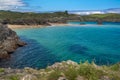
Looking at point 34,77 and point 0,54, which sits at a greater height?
point 34,77

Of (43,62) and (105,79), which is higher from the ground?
(105,79)

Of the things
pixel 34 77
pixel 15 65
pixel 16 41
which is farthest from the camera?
pixel 16 41

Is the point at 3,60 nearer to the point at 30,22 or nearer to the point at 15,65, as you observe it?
the point at 15,65

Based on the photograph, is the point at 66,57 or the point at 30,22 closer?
the point at 66,57

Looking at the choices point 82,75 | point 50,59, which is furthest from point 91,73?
point 50,59

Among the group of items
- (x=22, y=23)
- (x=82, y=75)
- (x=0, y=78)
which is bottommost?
(x=22, y=23)

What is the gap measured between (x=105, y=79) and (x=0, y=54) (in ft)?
146

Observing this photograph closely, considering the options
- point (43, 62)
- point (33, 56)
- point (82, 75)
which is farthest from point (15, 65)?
point (82, 75)

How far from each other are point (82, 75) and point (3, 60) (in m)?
41.1

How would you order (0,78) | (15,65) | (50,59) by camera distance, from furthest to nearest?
1. (50,59)
2. (15,65)
3. (0,78)

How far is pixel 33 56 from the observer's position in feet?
181

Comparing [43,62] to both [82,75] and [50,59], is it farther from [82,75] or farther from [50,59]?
[82,75]

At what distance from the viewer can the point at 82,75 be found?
1263cm

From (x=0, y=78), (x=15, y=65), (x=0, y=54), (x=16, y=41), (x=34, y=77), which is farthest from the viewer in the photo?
(x=16, y=41)
